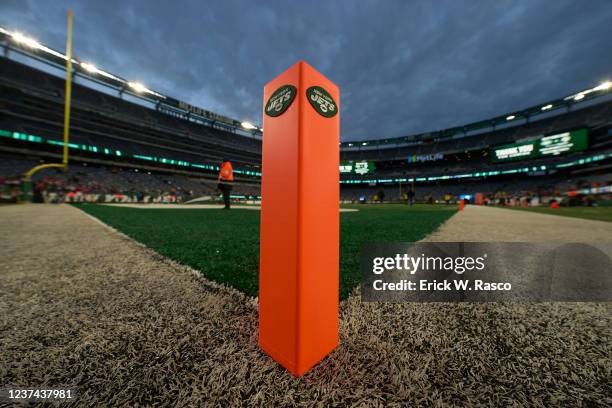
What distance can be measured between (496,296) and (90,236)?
150 inches

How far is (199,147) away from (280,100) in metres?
40.3

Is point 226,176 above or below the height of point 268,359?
above

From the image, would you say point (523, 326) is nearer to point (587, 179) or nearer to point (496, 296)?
point (496, 296)

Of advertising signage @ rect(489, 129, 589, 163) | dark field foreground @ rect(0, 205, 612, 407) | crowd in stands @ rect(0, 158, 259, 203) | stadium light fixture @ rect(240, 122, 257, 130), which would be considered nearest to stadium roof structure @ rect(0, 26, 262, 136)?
stadium light fixture @ rect(240, 122, 257, 130)

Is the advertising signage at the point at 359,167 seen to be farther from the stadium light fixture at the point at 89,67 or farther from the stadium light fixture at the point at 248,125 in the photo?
the stadium light fixture at the point at 89,67

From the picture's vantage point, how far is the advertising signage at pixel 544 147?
2598 centimetres

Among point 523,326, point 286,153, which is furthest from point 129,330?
point 523,326

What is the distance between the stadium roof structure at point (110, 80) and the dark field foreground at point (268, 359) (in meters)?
36.0

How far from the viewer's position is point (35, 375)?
2.06ft

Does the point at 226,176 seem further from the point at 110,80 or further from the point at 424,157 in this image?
the point at 424,157

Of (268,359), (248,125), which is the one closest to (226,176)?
(268,359)

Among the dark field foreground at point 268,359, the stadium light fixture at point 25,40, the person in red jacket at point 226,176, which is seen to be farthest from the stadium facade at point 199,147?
the dark field foreground at point 268,359

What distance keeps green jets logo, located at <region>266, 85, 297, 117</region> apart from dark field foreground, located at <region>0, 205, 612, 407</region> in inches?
31.1

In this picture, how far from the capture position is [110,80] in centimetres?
2789
